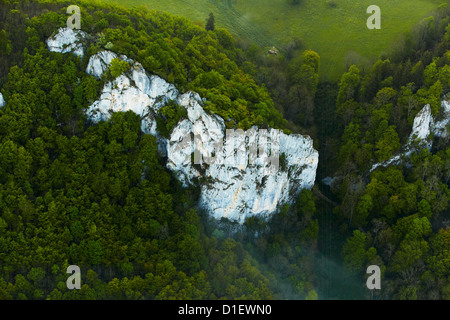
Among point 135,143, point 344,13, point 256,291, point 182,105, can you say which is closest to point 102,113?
point 135,143

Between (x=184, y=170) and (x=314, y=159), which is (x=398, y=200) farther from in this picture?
(x=184, y=170)

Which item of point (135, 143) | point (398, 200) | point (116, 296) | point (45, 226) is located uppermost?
point (135, 143)
